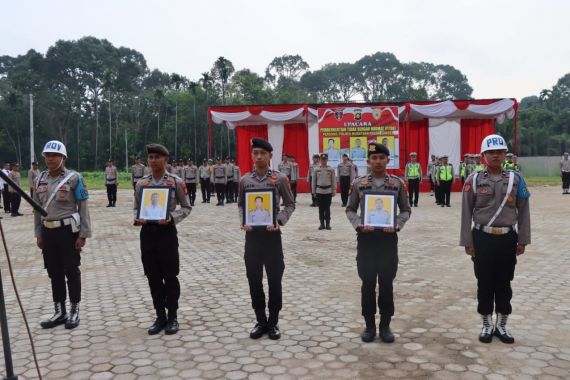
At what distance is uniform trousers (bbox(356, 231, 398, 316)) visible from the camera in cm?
396

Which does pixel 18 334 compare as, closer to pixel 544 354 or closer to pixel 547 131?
pixel 544 354

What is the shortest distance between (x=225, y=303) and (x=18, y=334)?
1895 mm

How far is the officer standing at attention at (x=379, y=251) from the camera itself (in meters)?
3.96

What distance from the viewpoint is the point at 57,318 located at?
4516mm

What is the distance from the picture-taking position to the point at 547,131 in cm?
4766

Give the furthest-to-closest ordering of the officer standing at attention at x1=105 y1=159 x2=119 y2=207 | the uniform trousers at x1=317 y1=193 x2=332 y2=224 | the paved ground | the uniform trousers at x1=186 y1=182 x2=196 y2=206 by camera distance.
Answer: the uniform trousers at x1=186 y1=182 x2=196 y2=206
the officer standing at attention at x1=105 y1=159 x2=119 y2=207
the uniform trousers at x1=317 y1=193 x2=332 y2=224
the paved ground

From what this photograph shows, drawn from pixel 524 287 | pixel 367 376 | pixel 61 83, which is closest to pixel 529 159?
pixel 524 287

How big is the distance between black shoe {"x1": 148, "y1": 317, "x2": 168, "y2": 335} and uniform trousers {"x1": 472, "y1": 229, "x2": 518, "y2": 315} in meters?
2.67

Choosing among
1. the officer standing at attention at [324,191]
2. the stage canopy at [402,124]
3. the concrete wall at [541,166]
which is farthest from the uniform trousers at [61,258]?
the concrete wall at [541,166]

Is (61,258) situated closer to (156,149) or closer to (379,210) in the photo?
(156,149)

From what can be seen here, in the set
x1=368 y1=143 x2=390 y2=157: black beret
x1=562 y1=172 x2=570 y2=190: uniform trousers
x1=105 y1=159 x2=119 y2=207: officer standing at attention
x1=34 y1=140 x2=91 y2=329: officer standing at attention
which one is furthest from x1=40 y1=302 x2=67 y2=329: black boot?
x1=562 y1=172 x2=570 y2=190: uniform trousers

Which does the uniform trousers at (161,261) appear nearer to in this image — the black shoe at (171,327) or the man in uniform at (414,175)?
the black shoe at (171,327)

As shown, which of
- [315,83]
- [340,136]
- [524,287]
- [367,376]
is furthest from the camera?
[315,83]

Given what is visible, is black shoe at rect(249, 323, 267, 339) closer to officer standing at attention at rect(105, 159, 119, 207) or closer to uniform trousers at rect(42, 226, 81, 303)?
uniform trousers at rect(42, 226, 81, 303)
